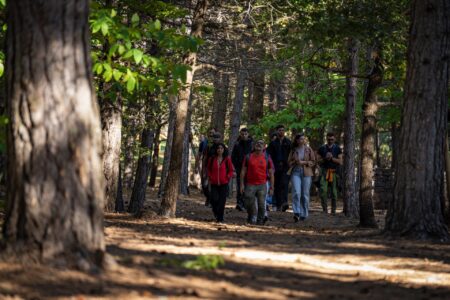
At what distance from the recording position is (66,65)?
6.13 metres

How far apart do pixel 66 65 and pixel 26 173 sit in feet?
3.22

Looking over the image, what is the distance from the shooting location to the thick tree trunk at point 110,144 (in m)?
15.0

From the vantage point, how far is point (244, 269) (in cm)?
730

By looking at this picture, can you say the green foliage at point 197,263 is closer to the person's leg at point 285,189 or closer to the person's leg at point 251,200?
the person's leg at point 251,200

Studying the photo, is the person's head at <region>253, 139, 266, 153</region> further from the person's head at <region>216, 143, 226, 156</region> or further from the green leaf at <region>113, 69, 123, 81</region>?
the green leaf at <region>113, 69, 123, 81</region>

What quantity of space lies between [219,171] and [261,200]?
3.67ft

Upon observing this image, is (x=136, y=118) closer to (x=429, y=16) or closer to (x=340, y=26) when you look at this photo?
(x=340, y=26)

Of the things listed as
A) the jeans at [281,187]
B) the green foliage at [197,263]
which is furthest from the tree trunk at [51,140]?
the jeans at [281,187]

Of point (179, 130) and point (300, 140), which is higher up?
point (300, 140)

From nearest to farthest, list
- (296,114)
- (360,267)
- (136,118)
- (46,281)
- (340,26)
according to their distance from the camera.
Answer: (46,281), (360,267), (340,26), (136,118), (296,114)

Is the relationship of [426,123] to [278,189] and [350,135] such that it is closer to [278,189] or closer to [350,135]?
[350,135]

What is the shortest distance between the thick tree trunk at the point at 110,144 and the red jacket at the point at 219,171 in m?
1.99

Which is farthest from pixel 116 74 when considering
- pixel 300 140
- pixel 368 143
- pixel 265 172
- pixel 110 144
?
pixel 300 140

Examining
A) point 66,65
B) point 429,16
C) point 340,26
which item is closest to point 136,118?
point 340,26
